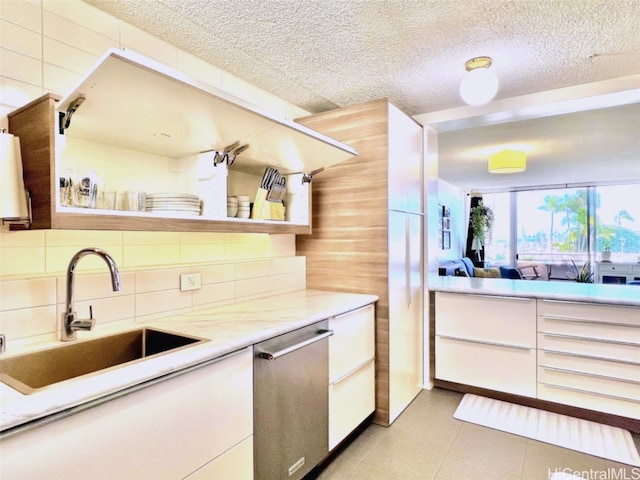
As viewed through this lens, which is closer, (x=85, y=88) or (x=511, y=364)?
(x=85, y=88)

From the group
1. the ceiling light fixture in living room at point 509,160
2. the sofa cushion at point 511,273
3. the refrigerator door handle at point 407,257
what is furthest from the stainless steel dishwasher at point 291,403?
the sofa cushion at point 511,273

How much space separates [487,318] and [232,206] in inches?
79.9

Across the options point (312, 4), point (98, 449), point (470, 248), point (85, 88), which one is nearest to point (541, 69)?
point (312, 4)

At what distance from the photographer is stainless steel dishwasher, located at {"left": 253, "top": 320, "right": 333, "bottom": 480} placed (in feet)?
5.07

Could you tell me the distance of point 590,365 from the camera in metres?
2.40

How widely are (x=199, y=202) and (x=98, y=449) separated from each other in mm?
1088

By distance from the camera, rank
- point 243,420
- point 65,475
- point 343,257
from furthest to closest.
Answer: point 343,257, point 243,420, point 65,475

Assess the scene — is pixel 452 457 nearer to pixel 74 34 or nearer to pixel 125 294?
pixel 125 294

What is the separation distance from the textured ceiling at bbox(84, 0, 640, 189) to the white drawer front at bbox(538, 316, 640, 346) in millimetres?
1585

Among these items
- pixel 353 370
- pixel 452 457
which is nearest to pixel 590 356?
pixel 452 457

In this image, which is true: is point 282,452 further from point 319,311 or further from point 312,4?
point 312,4

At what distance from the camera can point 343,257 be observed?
2561 mm

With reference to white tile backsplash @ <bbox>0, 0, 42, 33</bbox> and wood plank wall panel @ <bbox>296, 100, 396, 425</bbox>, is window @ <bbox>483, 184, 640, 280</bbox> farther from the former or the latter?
white tile backsplash @ <bbox>0, 0, 42, 33</bbox>

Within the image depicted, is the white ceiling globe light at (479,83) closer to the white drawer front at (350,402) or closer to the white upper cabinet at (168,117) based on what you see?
the white upper cabinet at (168,117)
